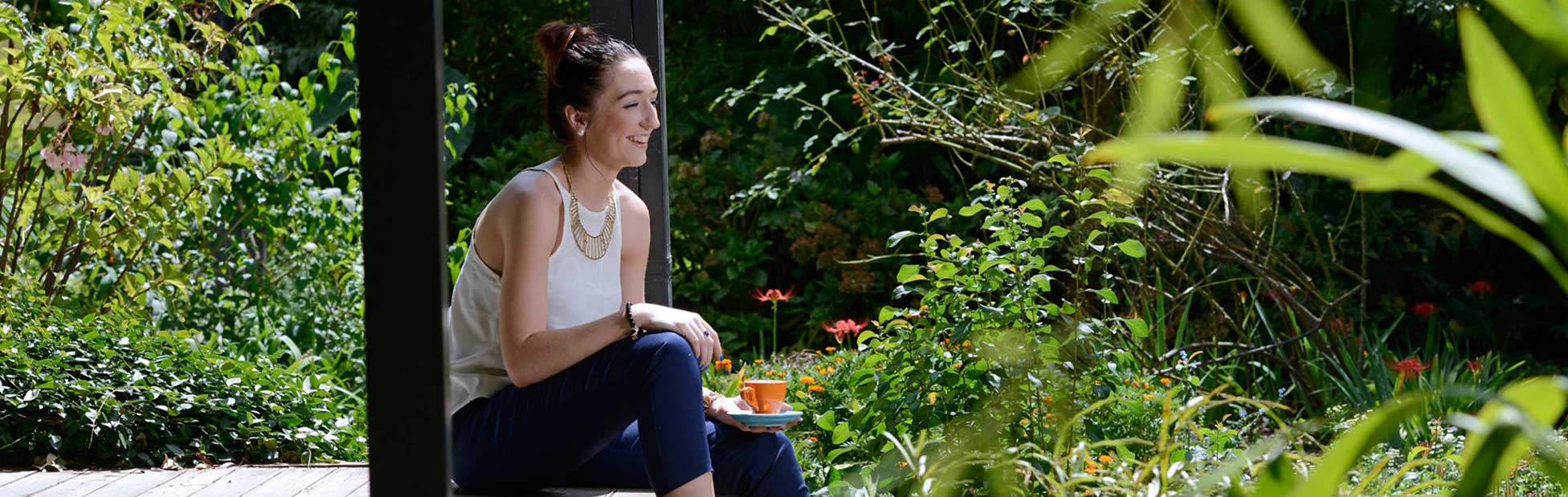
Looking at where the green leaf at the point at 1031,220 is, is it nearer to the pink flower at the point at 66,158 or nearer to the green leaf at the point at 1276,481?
the green leaf at the point at 1276,481

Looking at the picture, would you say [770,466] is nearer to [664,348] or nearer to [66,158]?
[664,348]

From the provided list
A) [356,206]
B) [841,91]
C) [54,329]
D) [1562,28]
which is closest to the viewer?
[1562,28]

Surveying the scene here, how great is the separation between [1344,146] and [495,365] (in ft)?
11.2

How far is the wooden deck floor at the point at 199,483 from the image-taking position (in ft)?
8.89

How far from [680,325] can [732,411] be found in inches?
9.5

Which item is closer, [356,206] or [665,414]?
[665,414]

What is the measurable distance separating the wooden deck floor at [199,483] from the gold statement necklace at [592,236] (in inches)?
28.5

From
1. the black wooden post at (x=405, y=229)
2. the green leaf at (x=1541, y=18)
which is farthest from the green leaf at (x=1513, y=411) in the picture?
the black wooden post at (x=405, y=229)

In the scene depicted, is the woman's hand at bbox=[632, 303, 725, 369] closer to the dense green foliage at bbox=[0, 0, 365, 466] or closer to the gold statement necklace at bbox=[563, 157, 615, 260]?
the gold statement necklace at bbox=[563, 157, 615, 260]

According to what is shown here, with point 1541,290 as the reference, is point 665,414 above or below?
above

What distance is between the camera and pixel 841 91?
6.16 metres

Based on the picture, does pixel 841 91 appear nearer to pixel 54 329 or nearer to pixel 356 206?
pixel 356 206

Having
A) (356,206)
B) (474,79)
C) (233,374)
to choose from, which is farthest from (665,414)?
(474,79)

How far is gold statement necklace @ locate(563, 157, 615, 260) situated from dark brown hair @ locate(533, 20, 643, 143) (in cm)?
12
